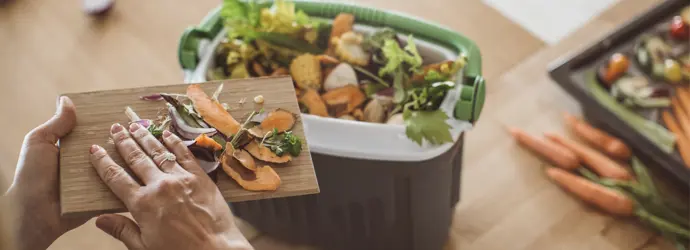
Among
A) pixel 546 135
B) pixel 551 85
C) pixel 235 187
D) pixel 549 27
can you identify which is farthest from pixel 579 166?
pixel 235 187

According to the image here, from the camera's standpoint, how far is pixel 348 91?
47.1 inches

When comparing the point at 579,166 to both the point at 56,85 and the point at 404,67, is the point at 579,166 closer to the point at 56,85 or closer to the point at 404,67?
the point at 404,67

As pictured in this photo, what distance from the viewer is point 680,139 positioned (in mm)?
1466

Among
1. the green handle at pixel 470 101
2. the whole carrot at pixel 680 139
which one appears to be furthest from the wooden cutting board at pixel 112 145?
the whole carrot at pixel 680 139

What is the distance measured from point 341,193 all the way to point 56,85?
32.7 inches

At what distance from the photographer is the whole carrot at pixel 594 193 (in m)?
1.44

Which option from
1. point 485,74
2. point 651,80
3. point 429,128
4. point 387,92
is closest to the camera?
point 429,128

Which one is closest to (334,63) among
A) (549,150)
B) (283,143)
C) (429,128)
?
(429,128)

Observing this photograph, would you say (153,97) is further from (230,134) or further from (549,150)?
(549,150)

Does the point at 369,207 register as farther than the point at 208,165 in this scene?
Yes

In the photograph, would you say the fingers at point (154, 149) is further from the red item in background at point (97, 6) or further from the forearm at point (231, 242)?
the red item in background at point (97, 6)

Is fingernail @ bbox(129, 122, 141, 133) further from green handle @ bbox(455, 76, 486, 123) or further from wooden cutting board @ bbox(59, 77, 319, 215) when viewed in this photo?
green handle @ bbox(455, 76, 486, 123)

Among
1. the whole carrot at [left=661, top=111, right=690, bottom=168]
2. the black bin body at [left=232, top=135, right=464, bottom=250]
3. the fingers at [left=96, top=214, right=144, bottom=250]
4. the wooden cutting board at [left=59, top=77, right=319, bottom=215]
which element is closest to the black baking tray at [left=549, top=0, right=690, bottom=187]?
the whole carrot at [left=661, top=111, right=690, bottom=168]

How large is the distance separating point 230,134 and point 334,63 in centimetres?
35
